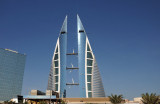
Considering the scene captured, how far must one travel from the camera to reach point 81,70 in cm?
13375

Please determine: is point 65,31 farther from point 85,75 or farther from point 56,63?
point 85,75

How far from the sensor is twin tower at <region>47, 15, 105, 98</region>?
13125 cm

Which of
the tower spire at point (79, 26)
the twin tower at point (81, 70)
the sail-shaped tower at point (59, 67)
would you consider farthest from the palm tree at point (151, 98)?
the tower spire at point (79, 26)

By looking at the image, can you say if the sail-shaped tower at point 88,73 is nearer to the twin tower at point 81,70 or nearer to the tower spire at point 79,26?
the twin tower at point 81,70

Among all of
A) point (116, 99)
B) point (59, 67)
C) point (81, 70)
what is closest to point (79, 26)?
point (81, 70)

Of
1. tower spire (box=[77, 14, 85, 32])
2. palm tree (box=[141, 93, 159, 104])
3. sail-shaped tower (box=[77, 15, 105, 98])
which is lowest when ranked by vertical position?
palm tree (box=[141, 93, 159, 104])

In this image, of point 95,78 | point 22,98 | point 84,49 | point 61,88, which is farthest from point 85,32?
point 22,98

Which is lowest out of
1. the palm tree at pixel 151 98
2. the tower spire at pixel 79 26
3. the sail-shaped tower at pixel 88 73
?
the palm tree at pixel 151 98

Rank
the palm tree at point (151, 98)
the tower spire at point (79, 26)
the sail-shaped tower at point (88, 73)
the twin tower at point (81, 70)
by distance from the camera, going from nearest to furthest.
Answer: the palm tree at point (151, 98) < the sail-shaped tower at point (88, 73) < the twin tower at point (81, 70) < the tower spire at point (79, 26)

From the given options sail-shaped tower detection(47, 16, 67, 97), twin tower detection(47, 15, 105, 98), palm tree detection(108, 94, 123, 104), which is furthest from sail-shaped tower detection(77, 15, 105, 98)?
palm tree detection(108, 94, 123, 104)

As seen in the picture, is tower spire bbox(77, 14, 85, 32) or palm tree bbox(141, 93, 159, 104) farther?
tower spire bbox(77, 14, 85, 32)

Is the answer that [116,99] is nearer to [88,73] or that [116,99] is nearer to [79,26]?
[88,73]

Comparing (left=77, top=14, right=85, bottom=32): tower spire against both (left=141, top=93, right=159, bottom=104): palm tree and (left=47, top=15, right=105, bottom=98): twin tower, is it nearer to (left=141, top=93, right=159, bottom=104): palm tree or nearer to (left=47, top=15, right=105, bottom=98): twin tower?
(left=47, top=15, right=105, bottom=98): twin tower

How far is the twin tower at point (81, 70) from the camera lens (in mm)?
131250
